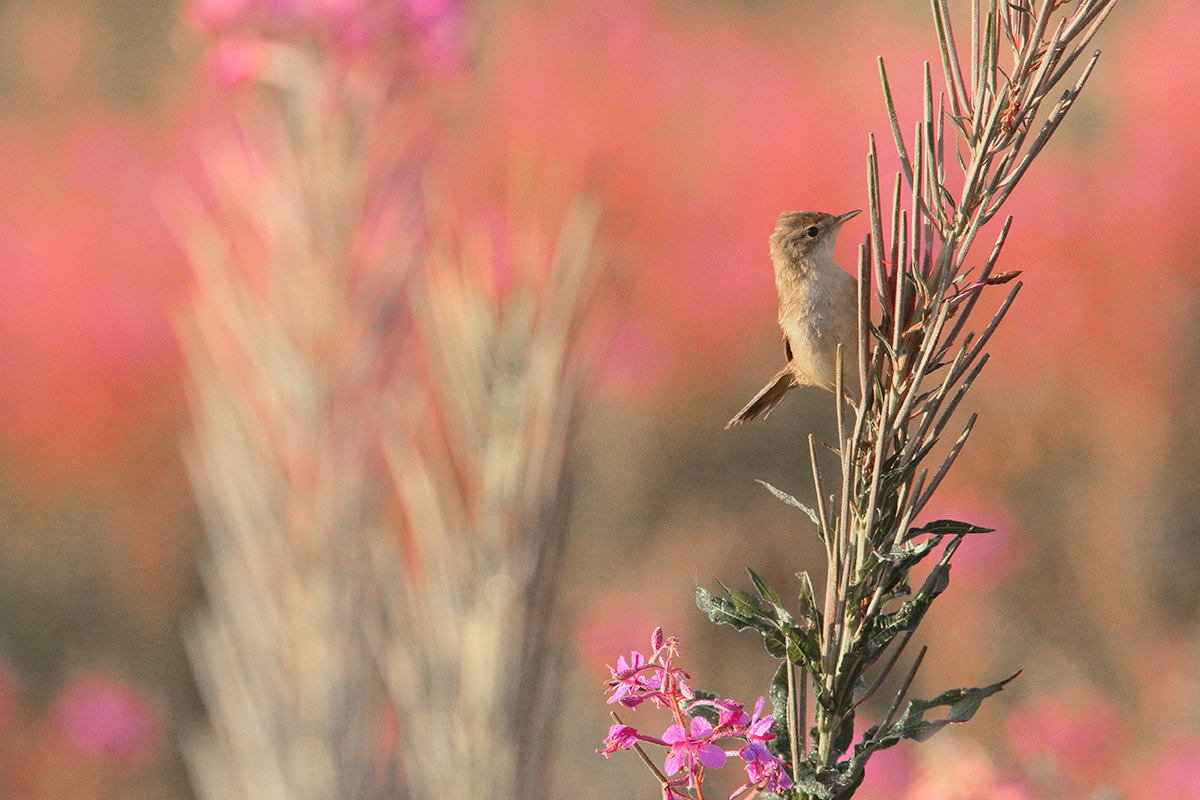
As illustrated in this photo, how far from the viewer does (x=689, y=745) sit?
32 centimetres

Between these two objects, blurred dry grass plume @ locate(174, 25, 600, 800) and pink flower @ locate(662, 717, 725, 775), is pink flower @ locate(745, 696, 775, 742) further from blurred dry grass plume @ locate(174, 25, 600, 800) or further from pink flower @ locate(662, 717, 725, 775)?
blurred dry grass plume @ locate(174, 25, 600, 800)

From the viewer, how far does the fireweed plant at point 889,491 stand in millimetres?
313

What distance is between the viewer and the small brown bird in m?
0.83

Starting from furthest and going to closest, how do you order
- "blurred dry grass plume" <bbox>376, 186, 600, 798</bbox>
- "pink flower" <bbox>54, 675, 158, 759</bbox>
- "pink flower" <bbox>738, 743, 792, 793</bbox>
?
"pink flower" <bbox>54, 675, 158, 759</bbox>, "blurred dry grass plume" <bbox>376, 186, 600, 798</bbox>, "pink flower" <bbox>738, 743, 792, 793</bbox>

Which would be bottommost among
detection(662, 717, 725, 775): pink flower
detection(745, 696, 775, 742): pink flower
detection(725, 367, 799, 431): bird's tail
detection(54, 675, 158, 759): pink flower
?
detection(745, 696, 775, 742): pink flower

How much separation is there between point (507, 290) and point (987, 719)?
169cm

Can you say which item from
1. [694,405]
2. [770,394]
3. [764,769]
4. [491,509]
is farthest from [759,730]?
[694,405]

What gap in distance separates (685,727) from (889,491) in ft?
0.34

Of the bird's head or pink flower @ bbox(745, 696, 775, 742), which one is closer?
pink flower @ bbox(745, 696, 775, 742)

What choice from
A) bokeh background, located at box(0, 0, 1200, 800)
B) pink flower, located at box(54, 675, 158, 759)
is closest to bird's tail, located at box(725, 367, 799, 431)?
bokeh background, located at box(0, 0, 1200, 800)

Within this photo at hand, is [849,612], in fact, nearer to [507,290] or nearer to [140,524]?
[507,290]

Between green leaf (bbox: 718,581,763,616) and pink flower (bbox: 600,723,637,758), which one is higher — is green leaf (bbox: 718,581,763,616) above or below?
above

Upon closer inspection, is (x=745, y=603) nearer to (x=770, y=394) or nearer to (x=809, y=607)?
(x=809, y=607)

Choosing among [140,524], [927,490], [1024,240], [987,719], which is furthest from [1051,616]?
[927,490]
